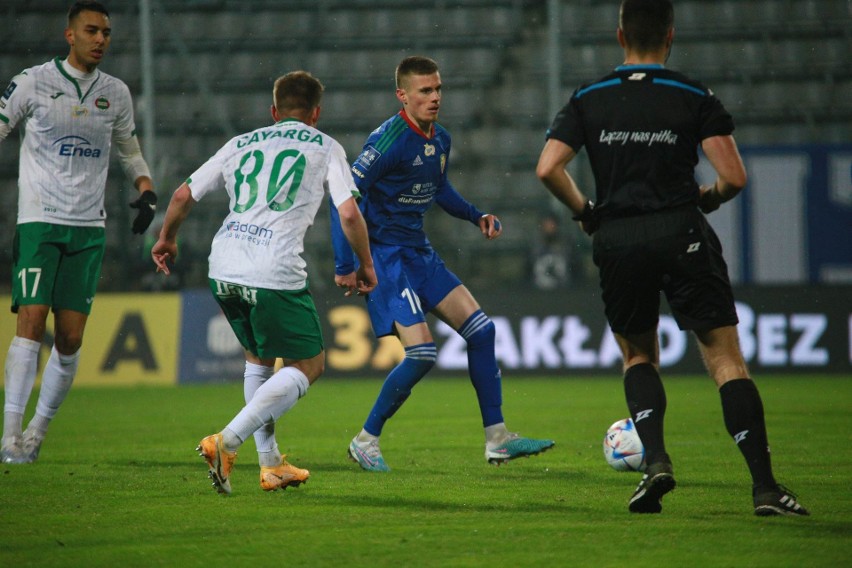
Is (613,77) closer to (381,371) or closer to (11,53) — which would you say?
(381,371)

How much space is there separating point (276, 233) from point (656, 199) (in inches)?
65.0

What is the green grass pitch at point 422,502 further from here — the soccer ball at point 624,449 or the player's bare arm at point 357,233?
the player's bare arm at point 357,233

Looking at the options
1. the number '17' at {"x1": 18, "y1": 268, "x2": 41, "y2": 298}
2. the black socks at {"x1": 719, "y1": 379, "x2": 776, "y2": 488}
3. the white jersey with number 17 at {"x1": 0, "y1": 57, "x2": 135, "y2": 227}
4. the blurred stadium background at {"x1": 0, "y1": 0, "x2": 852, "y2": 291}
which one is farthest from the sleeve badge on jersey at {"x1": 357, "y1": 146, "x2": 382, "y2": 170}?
the blurred stadium background at {"x1": 0, "y1": 0, "x2": 852, "y2": 291}

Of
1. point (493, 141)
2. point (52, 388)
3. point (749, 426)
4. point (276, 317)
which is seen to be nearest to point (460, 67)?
point (493, 141)

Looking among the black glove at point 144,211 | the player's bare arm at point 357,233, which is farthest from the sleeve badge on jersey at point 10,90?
the player's bare arm at point 357,233

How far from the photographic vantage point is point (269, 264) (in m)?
5.24

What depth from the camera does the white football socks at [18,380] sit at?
6691mm

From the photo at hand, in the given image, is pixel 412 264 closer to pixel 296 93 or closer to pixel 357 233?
pixel 357 233

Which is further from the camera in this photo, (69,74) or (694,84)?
(69,74)

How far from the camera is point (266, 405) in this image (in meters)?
5.18

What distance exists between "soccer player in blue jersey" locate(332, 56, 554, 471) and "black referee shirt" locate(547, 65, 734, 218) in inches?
77.0

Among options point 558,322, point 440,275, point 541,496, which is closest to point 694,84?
point 541,496

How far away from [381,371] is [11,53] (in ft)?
24.0

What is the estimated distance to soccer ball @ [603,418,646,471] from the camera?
19.9 ft
